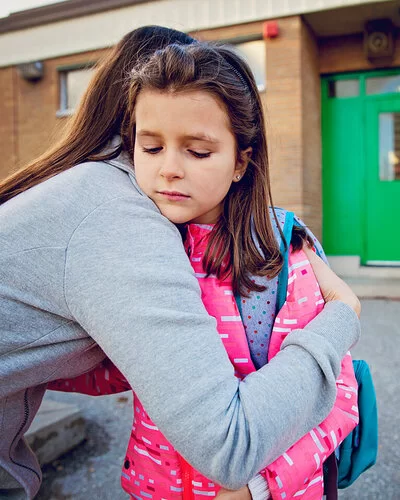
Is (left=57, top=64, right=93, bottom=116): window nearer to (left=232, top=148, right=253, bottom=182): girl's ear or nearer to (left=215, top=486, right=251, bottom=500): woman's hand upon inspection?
(left=232, top=148, right=253, bottom=182): girl's ear

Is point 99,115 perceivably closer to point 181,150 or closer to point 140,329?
point 181,150

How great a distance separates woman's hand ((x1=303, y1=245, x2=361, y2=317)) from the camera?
1.13 m

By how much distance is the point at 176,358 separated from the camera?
2.68 ft

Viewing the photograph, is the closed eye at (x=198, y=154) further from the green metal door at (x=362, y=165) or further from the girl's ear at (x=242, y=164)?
the green metal door at (x=362, y=165)

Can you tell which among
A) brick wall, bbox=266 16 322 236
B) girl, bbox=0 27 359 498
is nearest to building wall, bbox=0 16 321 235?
brick wall, bbox=266 16 322 236

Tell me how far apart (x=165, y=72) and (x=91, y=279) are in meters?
0.47

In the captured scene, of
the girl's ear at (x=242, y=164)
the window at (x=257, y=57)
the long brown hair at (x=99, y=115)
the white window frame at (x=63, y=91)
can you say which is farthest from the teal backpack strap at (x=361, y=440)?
the white window frame at (x=63, y=91)

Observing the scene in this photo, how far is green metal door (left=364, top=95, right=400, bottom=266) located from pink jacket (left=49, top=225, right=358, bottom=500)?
22.9 feet

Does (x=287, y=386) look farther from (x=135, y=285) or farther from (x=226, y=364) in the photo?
(x=135, y=285)

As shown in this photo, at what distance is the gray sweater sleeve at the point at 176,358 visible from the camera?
812 mm

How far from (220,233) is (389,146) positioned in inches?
287

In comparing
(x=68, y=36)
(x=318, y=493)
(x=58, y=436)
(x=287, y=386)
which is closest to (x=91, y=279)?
(x=287, y=386)

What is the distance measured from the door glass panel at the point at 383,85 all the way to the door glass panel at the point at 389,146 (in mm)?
366

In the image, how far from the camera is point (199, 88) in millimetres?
1008
